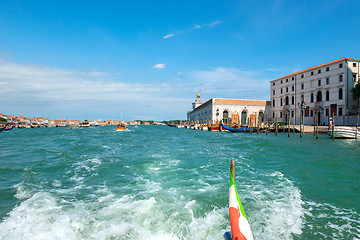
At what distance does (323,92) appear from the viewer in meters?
38.6

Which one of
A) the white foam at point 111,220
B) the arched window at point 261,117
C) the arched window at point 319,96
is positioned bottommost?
the white foam at point 111,220

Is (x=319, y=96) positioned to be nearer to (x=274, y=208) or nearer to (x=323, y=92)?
(x=323, y=92)

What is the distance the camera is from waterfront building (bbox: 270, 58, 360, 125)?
113ft

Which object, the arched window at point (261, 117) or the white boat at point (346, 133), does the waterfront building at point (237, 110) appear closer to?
the arched window at point (261, 117)

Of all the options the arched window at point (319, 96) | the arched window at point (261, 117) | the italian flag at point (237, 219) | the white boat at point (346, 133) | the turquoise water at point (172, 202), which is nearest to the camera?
the italian flag at point (237, 219)

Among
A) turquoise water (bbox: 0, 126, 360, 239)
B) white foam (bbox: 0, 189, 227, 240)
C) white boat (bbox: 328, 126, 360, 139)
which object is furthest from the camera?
white boat (bbox: 328, 126, 360, 139)

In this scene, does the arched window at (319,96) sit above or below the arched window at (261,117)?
above

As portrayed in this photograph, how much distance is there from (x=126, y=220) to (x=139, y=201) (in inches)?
38.6

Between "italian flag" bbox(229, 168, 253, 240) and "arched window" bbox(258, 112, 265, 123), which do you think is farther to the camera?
"arched window" bbox(258, 112, 265, 123)

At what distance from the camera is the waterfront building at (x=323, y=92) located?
34.5m

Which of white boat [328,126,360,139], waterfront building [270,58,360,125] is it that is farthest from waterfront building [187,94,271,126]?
white boat [328,126,360,139]

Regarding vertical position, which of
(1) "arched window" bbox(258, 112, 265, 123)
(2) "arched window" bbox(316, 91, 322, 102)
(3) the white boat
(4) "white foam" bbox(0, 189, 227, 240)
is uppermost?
(2) "arched window" bbox(316, 91, 322, 102)

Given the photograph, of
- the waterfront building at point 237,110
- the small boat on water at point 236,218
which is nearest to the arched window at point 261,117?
the waterfront building at point 237,110

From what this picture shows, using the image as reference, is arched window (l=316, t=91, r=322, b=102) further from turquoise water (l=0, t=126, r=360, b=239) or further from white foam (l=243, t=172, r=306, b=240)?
white foam (l=243, t=172, r=306, b=240)
